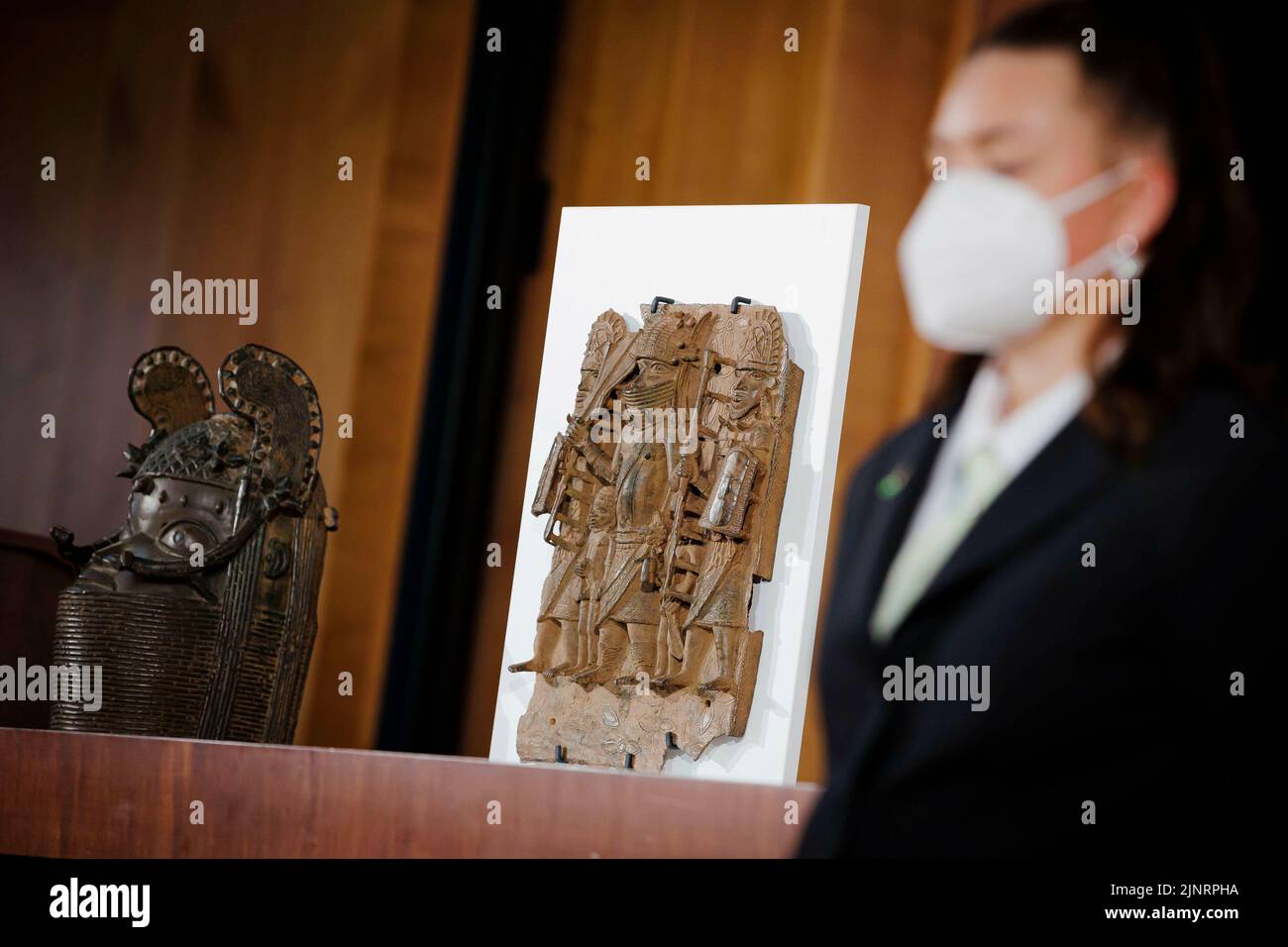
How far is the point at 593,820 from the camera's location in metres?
2.46

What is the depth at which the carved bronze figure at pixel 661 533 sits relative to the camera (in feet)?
12.3

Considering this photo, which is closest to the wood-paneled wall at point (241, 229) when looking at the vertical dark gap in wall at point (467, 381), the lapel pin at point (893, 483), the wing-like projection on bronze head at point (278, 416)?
the vertical dark gap in wall at point (467, 381)

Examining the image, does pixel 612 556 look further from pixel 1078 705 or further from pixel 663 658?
pixel 1078 705

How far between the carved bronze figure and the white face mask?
2.36 metres

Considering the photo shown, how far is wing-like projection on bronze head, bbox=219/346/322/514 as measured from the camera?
4.07m

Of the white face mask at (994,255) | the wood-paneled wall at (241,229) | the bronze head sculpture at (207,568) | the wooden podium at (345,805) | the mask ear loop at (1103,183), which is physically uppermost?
the wood-paneled wall at (241,229)

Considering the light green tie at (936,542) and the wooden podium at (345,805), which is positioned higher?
the light green tie at (936,542)

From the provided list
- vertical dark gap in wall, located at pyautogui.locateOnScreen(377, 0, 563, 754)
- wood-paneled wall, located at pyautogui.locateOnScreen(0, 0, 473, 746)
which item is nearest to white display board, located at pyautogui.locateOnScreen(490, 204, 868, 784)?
vertical dark gap in wall, located at pyautogui.locateOnScreen(377, 0, 563, 754)

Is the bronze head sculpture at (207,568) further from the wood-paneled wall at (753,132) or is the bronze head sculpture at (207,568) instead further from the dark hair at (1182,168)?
the dark hair at (1182,168)

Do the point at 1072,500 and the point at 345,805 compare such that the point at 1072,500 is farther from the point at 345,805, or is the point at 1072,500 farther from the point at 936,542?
the point at 345,805

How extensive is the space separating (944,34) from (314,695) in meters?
3.49

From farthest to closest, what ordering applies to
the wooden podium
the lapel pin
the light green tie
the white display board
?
the white display board
the wooden podium
the lapel pin
the light green tie

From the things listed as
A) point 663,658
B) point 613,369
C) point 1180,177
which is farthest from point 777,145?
point 1180,177

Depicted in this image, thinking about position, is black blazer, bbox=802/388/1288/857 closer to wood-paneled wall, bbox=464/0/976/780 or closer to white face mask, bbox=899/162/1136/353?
white face mask, bbox=899/162/1136/353
